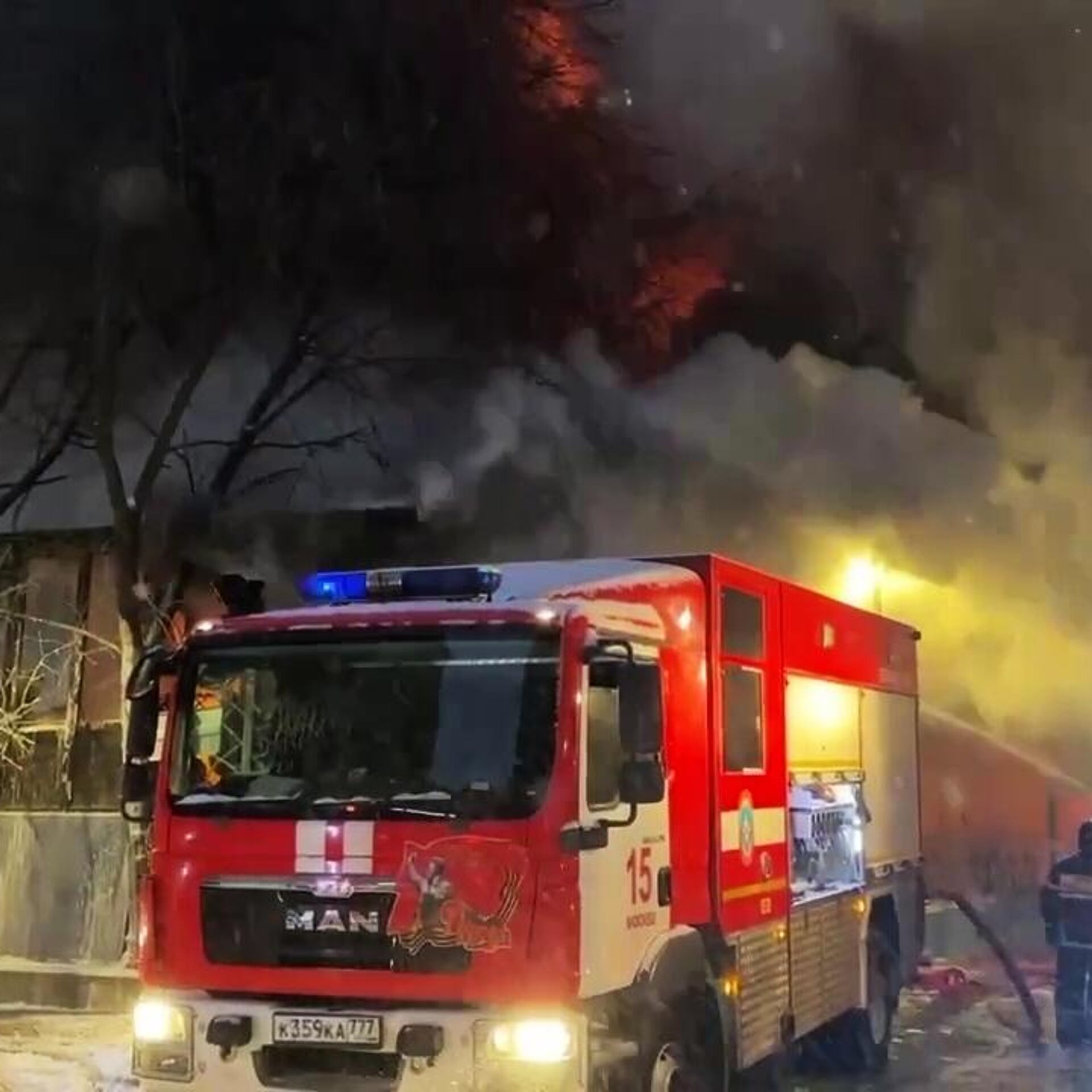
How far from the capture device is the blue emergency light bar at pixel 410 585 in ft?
19.5

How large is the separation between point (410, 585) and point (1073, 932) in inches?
258

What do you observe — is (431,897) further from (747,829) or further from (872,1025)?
(872,1025)

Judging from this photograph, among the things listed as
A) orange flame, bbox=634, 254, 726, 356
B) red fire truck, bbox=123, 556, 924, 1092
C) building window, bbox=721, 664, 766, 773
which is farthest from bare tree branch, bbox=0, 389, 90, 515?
building window, bbox=721, 664, 766, 773

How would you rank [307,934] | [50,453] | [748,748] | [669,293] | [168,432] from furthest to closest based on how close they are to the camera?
[669,293]
[50,453]
[168,432]
[748,748]
[307,934]

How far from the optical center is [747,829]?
6875 millimetres

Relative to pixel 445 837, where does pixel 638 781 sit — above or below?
above

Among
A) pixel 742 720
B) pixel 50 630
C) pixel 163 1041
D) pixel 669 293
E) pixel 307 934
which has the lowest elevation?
pixel 163 1041

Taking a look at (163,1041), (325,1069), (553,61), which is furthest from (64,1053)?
(553,61)

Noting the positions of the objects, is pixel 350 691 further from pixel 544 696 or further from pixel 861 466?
pixel 861 466

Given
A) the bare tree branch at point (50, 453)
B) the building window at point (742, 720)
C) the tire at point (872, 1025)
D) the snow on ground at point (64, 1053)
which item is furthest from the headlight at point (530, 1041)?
the bare tree branch at point (50, 453)

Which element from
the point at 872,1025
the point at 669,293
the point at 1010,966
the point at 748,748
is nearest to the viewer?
the point at 748,748

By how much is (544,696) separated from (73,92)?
28.0ft

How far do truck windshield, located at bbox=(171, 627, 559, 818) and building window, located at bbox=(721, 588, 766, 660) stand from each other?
1.57 m

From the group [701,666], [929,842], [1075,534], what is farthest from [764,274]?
[701,666]
